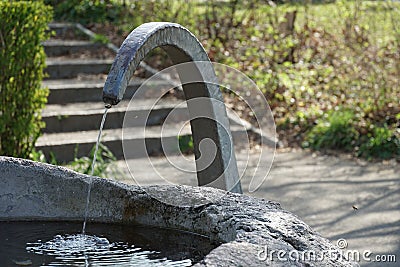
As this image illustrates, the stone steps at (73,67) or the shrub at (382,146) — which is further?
the stone steps at (73,67)

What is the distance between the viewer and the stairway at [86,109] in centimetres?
721

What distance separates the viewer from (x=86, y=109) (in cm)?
802

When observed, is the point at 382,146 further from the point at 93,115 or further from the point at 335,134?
the point at 93,115

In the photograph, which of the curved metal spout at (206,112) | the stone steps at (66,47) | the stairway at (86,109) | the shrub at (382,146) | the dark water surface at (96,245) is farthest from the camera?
the stone steps at (66,47)

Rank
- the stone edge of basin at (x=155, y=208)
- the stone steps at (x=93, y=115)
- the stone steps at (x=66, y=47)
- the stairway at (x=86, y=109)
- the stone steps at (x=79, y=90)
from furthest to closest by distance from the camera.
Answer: the stone steps at (x=66, y=47) < the stone steps at (x=79, y=90) < the stone steps at (x=93, y=115) < the stairway at (x=86, y=109) < the stone edge of basin at (x=155, y=208)

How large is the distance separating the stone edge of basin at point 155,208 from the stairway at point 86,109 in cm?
359

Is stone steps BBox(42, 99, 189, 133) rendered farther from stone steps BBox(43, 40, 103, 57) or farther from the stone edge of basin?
the stone edge of basin

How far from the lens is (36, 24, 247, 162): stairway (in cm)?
721

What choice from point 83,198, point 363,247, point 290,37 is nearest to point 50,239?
point 83,198

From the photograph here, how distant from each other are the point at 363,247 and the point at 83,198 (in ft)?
9.04

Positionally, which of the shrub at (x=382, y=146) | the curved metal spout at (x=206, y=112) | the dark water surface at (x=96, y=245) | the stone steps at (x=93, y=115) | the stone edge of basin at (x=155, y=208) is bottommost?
the shrub at (x=382, y=146)

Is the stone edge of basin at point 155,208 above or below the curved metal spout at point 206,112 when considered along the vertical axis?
below

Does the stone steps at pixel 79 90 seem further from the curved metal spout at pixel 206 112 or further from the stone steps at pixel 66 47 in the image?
the curved metal spout at pixel 206 112

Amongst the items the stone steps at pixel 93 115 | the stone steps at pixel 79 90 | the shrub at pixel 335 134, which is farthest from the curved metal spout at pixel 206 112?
the stone steps at pixel 79 90
